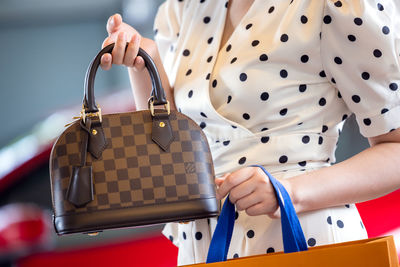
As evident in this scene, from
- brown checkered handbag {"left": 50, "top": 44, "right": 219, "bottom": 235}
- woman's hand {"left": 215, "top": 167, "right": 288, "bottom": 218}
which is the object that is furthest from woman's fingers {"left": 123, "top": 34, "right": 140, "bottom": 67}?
woman's hand {"left": 215, "top": 167, "right": 288, "bottom": 218}

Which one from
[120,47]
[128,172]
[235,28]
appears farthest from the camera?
[235,28]

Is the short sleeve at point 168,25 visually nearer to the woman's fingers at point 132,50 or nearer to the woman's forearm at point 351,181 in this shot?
the woman's fingers at point 132,50

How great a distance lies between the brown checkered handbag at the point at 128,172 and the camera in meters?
0.80

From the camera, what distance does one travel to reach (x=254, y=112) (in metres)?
0.97

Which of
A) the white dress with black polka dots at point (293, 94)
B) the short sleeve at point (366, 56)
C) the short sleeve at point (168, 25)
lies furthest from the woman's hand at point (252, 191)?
the short sleeve at point (168, 25)

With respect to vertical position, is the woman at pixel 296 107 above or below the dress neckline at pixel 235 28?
below

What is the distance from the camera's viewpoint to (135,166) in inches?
32.1

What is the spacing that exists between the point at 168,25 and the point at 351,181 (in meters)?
0.60

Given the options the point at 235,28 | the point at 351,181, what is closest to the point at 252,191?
the point at 351,181

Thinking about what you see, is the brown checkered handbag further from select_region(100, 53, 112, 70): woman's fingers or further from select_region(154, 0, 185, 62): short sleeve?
select_region(154, 0, 185, 62): short sleeve

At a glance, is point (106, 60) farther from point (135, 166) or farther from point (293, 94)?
point (293, 94)

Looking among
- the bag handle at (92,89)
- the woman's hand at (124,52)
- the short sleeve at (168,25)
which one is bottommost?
the bag handle at (92,89)

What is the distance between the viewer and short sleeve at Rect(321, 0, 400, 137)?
2.95 ft

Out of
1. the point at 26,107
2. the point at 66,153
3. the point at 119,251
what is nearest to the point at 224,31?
the point at 66,153
